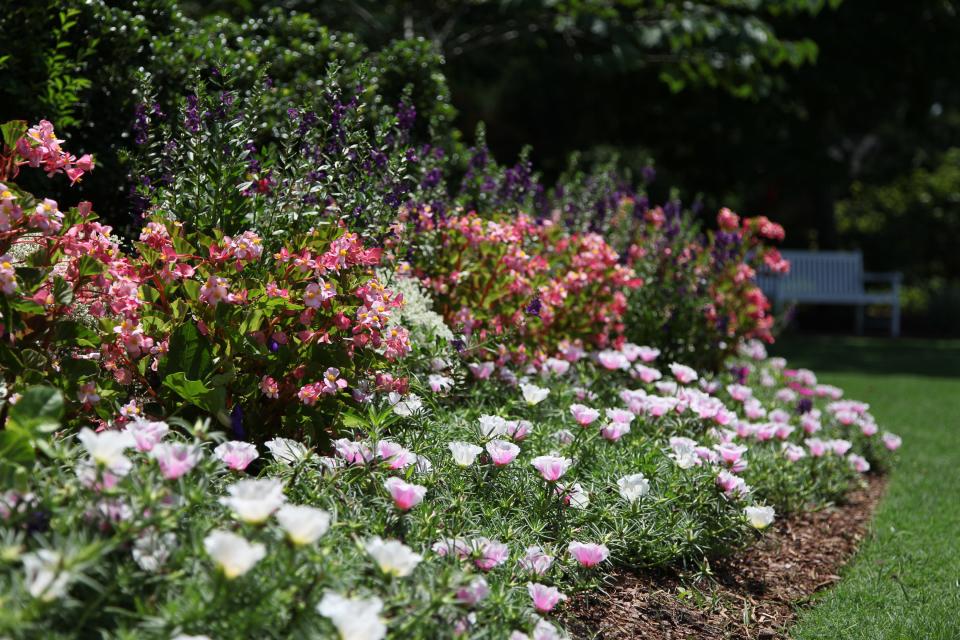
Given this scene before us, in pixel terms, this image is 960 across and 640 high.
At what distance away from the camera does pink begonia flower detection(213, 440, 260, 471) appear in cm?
221

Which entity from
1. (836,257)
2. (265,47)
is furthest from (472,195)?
(836,257)

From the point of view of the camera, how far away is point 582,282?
175 inches

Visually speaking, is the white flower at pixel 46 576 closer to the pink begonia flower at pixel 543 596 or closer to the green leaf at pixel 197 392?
the green leaf at pixel 197 392

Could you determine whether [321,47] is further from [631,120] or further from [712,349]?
[631,120]

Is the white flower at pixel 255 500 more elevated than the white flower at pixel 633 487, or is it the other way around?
the white flower at pixel 255 500

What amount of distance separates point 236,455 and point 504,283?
6.58 ft

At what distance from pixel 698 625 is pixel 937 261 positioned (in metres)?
16.6

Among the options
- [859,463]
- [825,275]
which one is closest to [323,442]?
[859,463]

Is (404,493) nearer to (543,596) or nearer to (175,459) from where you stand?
(543,596)

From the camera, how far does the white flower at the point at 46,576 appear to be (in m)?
1.56

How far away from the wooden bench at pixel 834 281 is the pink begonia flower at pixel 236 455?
1305cm

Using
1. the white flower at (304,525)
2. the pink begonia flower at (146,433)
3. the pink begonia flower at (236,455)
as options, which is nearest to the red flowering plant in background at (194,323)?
the pink begonia flower at (236,455)

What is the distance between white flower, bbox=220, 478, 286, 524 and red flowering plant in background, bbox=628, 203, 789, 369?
3.59 metres

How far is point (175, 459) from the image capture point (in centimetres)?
190
